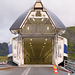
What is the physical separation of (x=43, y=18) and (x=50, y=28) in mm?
3613

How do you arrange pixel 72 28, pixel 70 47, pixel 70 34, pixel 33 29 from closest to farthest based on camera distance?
pixel 33 29 < pixel 70 47 < pixel 70 34 < pixel 72 28

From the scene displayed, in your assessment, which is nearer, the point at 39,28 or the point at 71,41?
the point at 39,28

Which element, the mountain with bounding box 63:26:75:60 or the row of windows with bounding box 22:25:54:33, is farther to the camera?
the mountain with bounding box 63:26:75:60

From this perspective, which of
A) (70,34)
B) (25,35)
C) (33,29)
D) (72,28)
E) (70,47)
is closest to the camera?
(25,35)

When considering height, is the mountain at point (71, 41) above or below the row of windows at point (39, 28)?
below

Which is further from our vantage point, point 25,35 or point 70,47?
point 70,47

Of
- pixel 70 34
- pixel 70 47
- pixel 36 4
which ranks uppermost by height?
pixel 36 4

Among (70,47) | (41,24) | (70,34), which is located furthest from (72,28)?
(41,24)

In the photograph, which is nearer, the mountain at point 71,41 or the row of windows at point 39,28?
the row of windows at point 39,28

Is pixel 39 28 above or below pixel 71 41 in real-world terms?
above

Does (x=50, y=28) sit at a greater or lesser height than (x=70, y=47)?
greater

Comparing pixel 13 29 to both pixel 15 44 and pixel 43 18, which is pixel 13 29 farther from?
pixel 43 18

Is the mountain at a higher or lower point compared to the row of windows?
lower

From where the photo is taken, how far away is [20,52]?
2775cm
